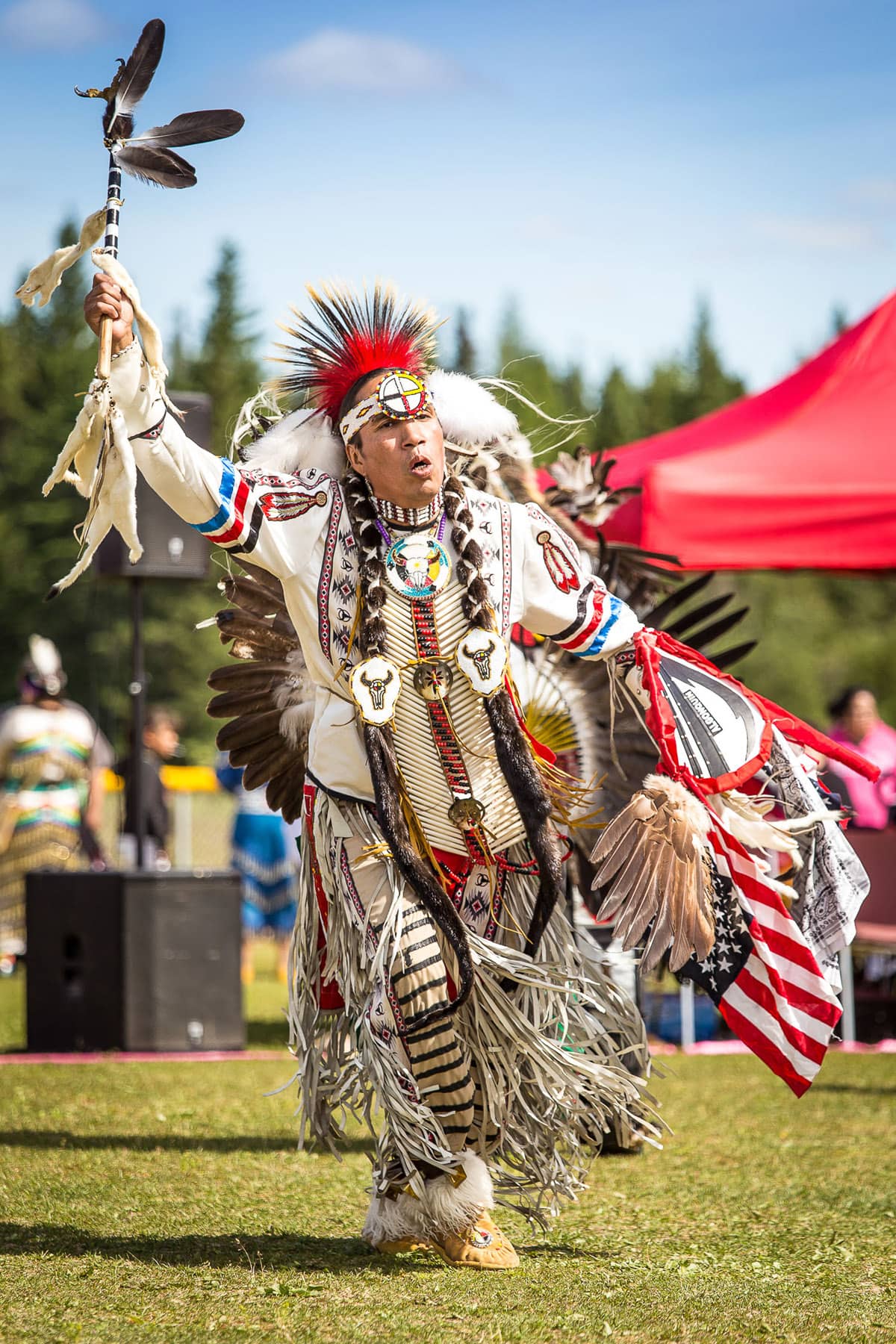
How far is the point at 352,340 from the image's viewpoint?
3281 mm

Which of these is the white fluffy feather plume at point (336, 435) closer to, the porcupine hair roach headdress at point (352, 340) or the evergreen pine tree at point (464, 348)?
the porcupine hair roach headdress at point (352, 340)

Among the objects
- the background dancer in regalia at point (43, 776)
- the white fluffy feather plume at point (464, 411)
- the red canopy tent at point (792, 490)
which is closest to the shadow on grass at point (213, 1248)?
the white fluffy feather plume at point (464, 411)

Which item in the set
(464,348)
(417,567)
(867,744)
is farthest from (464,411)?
(464,348)

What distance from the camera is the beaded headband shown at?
10.0 feet

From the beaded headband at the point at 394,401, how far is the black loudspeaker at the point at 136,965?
10.6 ft

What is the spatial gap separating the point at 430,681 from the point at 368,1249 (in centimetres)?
112

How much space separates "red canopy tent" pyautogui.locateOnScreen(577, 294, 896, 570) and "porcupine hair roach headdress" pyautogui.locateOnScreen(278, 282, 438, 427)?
2462 millimetres

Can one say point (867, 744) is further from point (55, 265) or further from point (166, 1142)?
point (55, 265)

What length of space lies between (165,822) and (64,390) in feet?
110

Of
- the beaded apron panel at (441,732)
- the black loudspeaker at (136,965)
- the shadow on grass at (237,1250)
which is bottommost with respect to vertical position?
the shadow on grass at (237,1250)

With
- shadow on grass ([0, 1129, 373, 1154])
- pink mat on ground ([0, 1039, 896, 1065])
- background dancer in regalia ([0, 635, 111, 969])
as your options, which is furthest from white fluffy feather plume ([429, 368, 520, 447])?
background dancer in regalia ([0, 635, 111, 969])

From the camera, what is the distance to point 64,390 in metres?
40.8

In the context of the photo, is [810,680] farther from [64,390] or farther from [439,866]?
[439,866]

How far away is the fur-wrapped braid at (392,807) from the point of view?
294 cm
